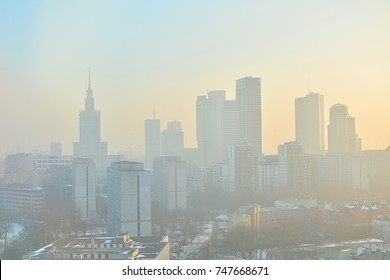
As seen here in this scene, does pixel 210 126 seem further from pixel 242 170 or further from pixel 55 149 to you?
pixel 55 149

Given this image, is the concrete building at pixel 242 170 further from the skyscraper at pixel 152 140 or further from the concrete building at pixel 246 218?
the skyscraper at pixel 152 140

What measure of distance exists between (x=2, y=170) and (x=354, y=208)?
101 inches

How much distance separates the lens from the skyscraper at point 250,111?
3.34 metres

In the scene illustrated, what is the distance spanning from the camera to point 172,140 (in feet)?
11.4

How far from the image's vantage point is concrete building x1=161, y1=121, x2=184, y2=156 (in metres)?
3.41

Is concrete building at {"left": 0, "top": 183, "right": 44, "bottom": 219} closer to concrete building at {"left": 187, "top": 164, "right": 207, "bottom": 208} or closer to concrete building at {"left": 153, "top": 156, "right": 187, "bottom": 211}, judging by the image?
concrete building at {"left": 153, "top": 156, "right": 187, "bottom": 211}

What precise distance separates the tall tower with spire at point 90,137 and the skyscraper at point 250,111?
93 cm

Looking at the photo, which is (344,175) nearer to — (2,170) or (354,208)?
(354,208)

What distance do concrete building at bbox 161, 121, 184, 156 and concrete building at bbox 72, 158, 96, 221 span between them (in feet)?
2.03

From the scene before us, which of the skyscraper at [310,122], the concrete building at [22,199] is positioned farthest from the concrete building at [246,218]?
the concrete building at [22,199]

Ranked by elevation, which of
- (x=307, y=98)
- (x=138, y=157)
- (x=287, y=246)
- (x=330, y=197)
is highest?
(x=307, y=98)

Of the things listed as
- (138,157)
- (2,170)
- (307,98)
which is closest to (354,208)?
(307,98)

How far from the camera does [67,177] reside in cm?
407

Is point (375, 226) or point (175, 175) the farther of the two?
point (175, 175)
